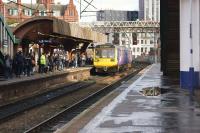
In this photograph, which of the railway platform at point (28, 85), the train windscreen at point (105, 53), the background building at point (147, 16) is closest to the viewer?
the railway platform at point (28, 85)

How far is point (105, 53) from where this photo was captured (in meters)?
51.1

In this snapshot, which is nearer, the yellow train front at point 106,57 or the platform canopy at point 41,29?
the platform canopy at point 41,29

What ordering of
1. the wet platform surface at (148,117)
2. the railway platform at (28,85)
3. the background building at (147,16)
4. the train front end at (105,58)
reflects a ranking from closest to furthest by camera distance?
the wet platform surface at (148,117) < the railway platform at (28,85) < the train front end at (105,58) < the background building at (147,16)

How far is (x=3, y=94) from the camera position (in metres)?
24.8

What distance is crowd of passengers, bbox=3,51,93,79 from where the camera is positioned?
31272 mm

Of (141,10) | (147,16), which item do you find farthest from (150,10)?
(141,10)

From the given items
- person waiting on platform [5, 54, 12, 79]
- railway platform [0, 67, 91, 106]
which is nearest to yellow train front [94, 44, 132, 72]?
railway platform [0, 67, 91, 106]

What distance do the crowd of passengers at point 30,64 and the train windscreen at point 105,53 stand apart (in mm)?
3327

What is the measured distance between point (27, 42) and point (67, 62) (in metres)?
12.6

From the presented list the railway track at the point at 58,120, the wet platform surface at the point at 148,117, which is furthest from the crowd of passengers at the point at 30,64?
the wet platform surface at the point at 148,117

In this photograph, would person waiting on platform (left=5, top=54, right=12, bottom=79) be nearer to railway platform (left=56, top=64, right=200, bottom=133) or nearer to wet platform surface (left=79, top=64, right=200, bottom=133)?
railway platform (left=56, top=64, right=200, bottom=133)

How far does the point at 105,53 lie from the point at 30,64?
1671cm

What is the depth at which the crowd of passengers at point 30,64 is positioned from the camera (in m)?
31.3

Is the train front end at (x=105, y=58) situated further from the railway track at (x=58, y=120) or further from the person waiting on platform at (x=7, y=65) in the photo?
the railway track at (x=58, y=120)
